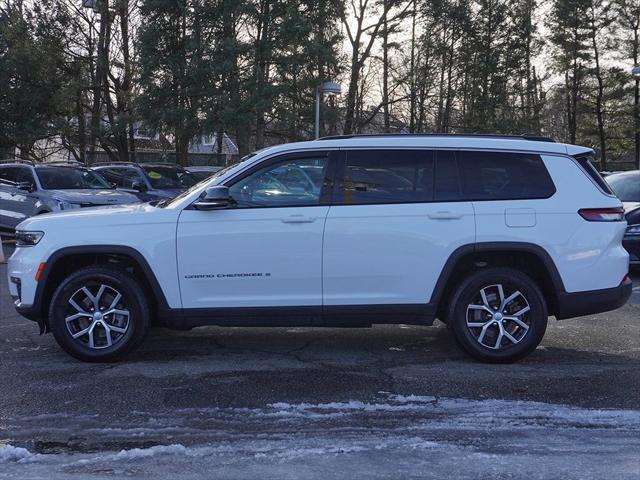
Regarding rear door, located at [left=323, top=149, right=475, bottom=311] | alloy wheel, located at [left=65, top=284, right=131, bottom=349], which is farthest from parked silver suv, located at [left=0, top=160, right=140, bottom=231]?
rear door, located at [left=323, top=149, right=475, bottom=311]

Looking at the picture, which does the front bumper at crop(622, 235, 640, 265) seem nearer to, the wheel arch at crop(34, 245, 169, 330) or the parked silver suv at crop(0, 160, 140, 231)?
the wheel arch at crop(34, 245, 169, 330)

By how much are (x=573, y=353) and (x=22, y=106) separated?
1021 inches

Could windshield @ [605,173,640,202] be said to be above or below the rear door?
above

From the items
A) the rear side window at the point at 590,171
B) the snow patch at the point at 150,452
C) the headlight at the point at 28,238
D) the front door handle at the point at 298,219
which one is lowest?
the snow patch at the point at 150,452

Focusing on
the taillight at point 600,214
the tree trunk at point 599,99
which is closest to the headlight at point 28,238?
the taillight at point 600,214

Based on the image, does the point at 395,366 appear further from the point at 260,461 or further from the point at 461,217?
the point at 260,461

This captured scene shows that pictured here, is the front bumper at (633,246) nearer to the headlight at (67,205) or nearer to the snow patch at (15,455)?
the snow patch at (15,455)

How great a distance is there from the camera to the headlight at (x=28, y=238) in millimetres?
6030

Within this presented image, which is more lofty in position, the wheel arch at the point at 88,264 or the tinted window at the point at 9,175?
the tinted window at the point at 9,175

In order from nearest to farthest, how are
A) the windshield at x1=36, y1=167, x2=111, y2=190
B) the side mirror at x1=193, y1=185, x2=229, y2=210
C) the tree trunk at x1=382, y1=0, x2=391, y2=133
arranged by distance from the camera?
the side mirror at x1=193, y1=185, x2=229, y2=210 → the windshield at x1=36, y1=167, x2=111, y2=190 → the tree trunk at x1=382, y1=0, x2=391, y2=133

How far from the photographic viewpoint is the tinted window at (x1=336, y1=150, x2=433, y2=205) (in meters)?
5.92

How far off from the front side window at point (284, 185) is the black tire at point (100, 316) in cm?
115

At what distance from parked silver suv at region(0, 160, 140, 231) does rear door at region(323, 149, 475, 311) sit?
9.30 m

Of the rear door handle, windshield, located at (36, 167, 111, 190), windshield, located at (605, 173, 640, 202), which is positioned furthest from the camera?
windshield, located at (36, 167, 111, 190)
